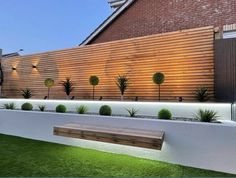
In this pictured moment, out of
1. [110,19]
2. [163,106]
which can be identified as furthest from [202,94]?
[110,19]

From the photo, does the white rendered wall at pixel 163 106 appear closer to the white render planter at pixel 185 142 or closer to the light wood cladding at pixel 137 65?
the white render planter at pixel 185 142

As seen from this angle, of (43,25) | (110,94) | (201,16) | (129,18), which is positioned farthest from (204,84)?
(43,25)

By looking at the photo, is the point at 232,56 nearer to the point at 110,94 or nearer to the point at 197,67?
the point at 197,67

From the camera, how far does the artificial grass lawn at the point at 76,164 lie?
4.20 meters

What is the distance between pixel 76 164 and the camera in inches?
183

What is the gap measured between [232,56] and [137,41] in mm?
3155

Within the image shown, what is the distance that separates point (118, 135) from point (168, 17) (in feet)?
25.9

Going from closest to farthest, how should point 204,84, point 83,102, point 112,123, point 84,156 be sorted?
point 84,156 < point 112,123 < point 204,84 < point 83,102

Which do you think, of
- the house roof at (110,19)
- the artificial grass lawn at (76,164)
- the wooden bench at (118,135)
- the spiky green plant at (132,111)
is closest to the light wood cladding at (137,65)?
the spiky green plant at (132,111)

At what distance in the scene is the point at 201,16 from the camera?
34.0 ft

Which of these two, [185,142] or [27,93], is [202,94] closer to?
[185,142]

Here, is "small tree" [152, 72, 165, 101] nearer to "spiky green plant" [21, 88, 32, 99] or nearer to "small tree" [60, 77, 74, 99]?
"small tree" [60, 77, 74, 99]

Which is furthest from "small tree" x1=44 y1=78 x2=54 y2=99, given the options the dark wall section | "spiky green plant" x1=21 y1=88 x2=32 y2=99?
the dark wall section

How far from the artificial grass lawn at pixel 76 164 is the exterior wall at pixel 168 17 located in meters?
6.97
